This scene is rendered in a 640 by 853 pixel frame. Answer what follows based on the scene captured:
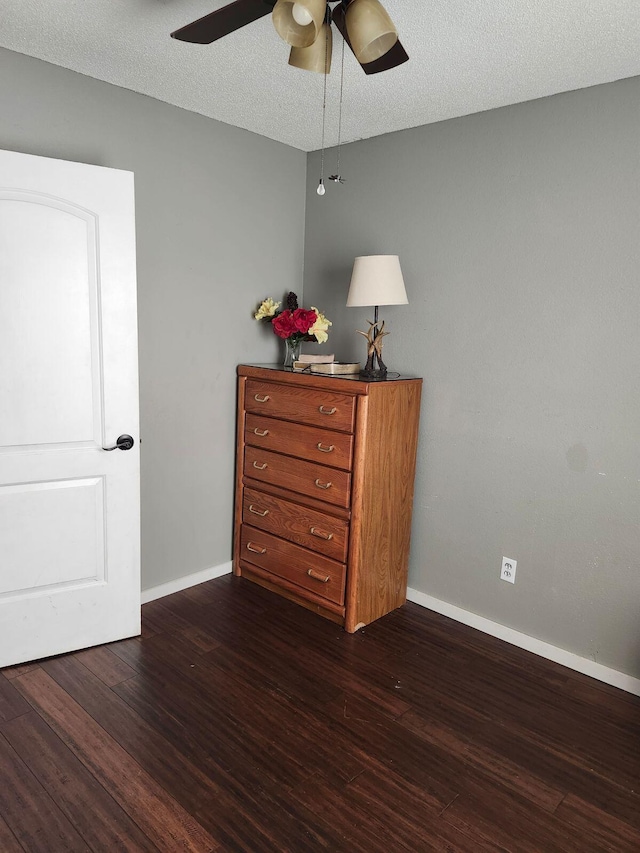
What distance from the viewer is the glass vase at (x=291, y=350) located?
320cm

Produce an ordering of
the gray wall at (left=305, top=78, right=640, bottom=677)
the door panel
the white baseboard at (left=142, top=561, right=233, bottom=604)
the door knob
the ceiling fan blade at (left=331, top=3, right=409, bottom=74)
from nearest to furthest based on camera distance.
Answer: the ceiling fan blade at (left=331, top=3, right=409, bottom=74) < the door panel < the gray wall at (left=305, top=78, right=640, bottom=677) < the door knob < the white baseboard at (left=142, top=561, right=233, bottom=604)

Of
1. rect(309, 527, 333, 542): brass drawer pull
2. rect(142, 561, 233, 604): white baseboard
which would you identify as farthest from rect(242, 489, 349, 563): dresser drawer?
rect(142, 561, 233, 604): white baseboard

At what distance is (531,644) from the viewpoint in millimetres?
2721

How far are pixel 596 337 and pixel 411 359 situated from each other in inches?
35.7

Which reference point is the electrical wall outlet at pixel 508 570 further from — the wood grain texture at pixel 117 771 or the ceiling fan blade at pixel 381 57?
the ceiling fan blade at pixel 381 57

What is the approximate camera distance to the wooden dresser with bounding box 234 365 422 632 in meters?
2.74

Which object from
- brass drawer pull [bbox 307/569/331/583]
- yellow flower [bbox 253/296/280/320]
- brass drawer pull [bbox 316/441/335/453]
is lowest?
brass drawer pull [bbox 307/569/331/583]

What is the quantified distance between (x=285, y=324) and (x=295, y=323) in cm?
6

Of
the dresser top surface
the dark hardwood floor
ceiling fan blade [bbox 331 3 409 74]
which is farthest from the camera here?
the dresser top surface

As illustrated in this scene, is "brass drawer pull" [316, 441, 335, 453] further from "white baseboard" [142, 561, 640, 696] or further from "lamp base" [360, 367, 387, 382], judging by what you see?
"white baseboard" [142, 561, 640, 696]

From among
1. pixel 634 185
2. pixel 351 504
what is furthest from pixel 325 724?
pixel 634 185

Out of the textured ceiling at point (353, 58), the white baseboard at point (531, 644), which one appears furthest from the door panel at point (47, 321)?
the white baseboard at point (531, 644)

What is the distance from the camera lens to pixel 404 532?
3035 mm

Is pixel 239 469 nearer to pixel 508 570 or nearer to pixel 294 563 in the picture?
pixel 294 563
